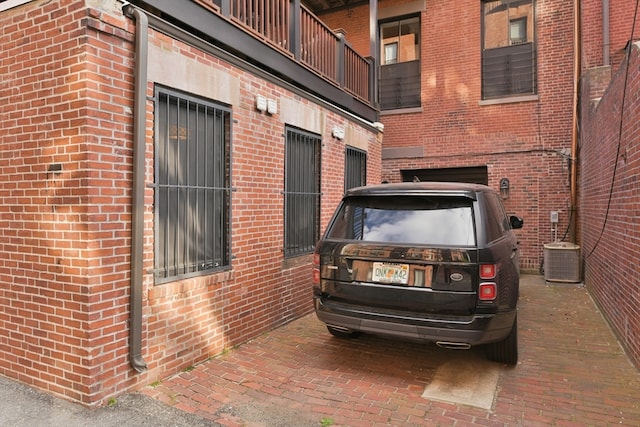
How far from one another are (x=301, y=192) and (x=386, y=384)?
3121mm

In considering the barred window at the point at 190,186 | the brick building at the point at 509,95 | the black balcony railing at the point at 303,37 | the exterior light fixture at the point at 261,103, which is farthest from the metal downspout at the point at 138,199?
the brick building at the point at 509,95

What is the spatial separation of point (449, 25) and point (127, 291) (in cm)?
959

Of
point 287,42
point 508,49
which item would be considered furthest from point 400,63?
point 287,42

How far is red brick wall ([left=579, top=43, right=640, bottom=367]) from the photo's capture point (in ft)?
13.9

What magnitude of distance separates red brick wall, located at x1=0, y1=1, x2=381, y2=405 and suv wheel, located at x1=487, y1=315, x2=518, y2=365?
287 cm

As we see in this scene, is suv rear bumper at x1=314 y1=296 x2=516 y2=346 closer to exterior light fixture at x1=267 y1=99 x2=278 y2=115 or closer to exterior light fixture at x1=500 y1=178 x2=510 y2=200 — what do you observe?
exterior light fixture at x1=267 y1=99 x2=278 y2=115

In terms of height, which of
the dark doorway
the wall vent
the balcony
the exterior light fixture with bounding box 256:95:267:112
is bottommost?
the wall vent

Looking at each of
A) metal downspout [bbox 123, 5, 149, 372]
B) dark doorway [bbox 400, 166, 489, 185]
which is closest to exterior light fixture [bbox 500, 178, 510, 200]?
dark doorway [bbox 400, 166, 489, 185]

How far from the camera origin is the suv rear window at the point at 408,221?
3.52 metres

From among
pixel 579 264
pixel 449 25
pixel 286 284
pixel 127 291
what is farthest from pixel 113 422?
pixel 449 25

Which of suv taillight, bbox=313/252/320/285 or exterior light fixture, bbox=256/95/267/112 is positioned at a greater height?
exterior light fixture, bbox=256/95/267/112

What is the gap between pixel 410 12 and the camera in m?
10.5

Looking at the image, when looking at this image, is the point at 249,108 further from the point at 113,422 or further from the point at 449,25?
the point at 449,25

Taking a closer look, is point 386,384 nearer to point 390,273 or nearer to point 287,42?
point 390,273
